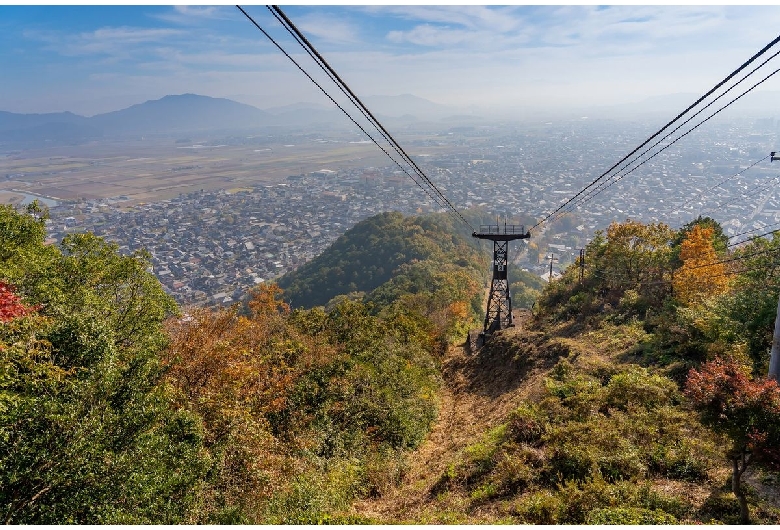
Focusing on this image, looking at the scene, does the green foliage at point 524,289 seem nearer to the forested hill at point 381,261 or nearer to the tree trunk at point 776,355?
the forested hill at point 381,261

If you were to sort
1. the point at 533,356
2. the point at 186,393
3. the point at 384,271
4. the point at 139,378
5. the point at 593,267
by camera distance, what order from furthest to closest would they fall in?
the point at 384,271
the point at 593,267
the point at 533,356
the point at 186,393
the point at 139,378

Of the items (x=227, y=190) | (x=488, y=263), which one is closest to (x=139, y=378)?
(x=488, y=263)

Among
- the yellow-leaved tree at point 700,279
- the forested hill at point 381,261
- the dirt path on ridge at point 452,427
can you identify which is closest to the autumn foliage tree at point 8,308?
the dirt path on ridge at point 452,427

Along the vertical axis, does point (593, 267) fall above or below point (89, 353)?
below

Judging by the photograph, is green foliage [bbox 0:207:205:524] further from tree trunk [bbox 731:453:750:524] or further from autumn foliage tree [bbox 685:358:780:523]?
tree trunk [bbox 731:453:750:524]

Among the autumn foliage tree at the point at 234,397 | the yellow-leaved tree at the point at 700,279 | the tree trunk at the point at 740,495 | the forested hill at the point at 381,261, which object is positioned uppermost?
the yellow-leaved tree at the point at 700,279

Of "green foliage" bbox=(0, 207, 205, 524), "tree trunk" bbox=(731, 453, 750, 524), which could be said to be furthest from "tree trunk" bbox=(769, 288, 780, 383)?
"green foliage" bbox=(0, 207, 205, 524)

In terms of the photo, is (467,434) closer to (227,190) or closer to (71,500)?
(71,500)
